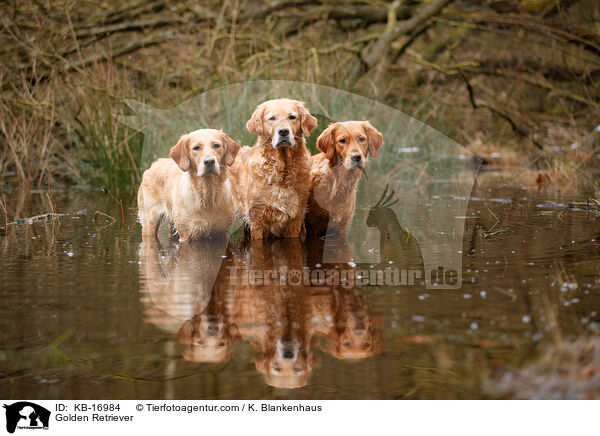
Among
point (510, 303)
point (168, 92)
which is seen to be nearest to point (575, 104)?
point (168, 92)

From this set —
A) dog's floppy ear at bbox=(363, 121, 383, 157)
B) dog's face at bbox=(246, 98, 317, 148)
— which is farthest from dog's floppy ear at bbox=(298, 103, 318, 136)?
dog's floppy ear at bbox=(363, 121, 383, 157)

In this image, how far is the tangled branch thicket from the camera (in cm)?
Answer: 959

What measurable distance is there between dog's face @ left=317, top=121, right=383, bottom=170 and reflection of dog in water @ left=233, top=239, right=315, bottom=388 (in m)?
0.91

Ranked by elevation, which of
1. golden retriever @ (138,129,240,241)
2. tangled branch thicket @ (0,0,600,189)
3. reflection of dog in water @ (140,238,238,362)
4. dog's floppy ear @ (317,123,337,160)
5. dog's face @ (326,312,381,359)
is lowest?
dog's face @ (326,312,381,359)

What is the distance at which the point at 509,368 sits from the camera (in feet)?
9.52

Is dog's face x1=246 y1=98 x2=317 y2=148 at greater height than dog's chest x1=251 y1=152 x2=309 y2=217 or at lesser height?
greater

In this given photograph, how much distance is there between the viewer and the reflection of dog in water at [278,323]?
2.95m

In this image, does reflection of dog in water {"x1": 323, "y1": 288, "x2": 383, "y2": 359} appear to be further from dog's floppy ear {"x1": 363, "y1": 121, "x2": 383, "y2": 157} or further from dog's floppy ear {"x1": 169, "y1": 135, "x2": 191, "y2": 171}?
dog's floppy ear {"x1": 169, "y1": 135, "x2": 191, "y2": 171}

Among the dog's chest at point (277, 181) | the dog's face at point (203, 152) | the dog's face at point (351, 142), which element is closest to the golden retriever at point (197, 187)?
the dog's face at point (203, 152)

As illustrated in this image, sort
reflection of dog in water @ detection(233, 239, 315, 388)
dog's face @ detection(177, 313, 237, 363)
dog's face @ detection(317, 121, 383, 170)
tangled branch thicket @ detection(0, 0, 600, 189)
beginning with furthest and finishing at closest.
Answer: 1. tangled branch thicket @ detection(0, 0, 600, 189)
2. dog's face @ detection(317, 121, 383, 170)
3. dog's face @ detection(177, 313, 237, 363)
4. reflection of dog in water @ detection(233, 239, 315, 388)

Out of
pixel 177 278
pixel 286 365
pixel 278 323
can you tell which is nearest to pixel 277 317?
pixel 278 323

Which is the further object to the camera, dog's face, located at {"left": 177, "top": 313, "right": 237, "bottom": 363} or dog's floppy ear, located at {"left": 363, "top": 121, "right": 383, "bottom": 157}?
dog's floppy ear, located at {"left": 363, "top": 121, "right": 383, "bottom": 157}

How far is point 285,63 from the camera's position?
980cm
